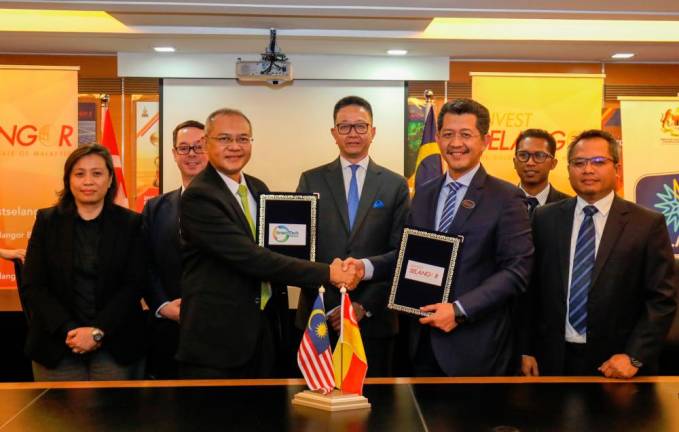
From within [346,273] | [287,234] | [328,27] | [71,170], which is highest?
[328,27]

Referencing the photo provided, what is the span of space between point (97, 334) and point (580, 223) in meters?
2.39

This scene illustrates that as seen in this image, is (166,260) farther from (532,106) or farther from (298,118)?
(532,106)

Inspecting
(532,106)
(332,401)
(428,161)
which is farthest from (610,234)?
(532,106)

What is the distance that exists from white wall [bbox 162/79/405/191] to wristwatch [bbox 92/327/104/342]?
384 centimetres

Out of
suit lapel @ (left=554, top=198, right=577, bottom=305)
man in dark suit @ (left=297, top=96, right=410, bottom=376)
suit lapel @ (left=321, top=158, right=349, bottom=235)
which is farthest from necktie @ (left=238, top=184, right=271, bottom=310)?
suit lapel @ (left=554, top=198, right=577, bottom=305)

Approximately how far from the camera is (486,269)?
3.59m

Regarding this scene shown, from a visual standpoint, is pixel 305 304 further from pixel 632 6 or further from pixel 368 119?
pixel 632 6

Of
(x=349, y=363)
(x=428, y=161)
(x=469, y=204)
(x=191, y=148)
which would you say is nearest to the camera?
(x=349, y=363)

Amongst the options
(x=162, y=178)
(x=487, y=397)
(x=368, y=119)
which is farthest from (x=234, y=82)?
(x=487, y=397)

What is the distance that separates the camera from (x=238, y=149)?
3.81 metres

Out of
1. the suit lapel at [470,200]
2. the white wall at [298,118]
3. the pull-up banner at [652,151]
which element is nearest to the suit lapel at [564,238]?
the suit lapel at [470,200]

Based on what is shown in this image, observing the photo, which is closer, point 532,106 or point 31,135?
point 31,135

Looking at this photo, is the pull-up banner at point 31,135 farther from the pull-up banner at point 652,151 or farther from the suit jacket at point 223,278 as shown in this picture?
the pull-up banner at point 652,151

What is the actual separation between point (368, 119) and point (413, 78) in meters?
3.39
